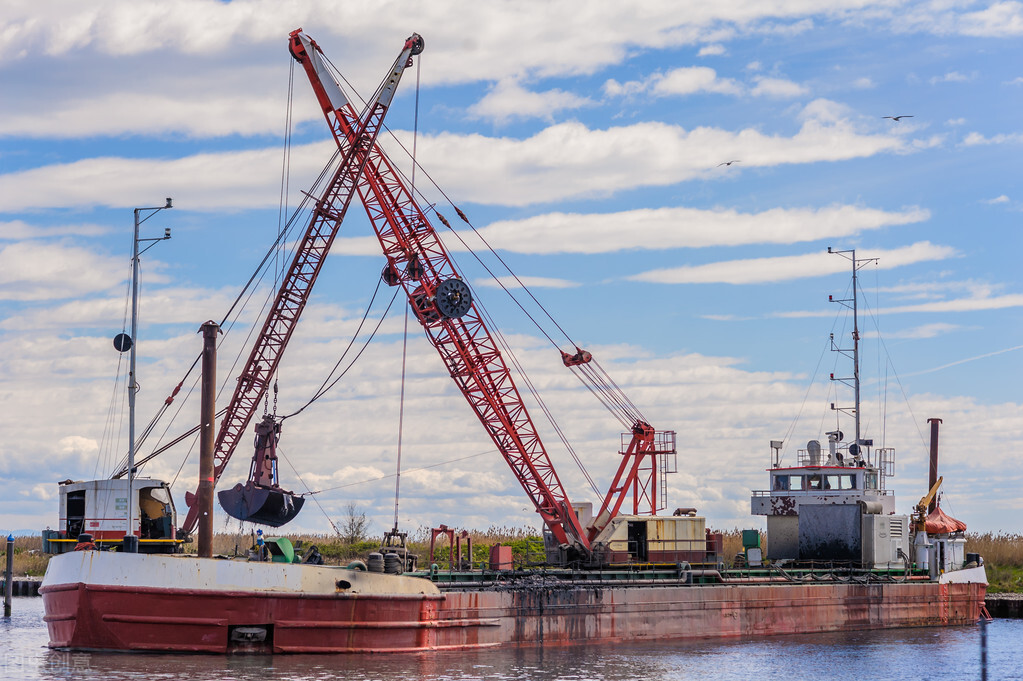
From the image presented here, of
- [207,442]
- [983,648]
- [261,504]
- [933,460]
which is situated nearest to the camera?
[207,442]

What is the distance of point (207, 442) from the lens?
3591 cm

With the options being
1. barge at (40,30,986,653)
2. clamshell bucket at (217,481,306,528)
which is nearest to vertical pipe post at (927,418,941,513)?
barge at (40,30,986,653)

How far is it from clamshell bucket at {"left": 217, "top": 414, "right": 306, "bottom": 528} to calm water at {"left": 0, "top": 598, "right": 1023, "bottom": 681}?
1012 cm

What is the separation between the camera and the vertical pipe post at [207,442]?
35.6 m

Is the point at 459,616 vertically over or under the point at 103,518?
under

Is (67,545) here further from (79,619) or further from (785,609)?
(785,609)

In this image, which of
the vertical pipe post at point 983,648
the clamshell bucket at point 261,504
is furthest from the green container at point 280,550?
the vertical pipe post at point 983,648

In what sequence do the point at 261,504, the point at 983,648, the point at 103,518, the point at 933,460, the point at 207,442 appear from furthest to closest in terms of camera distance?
1. the point at 933,460
2. the point at 261,504
3. the point at 983,648
4. the point at 103,518
5. the point at 207,442

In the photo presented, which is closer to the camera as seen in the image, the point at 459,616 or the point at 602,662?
the point at 602,662

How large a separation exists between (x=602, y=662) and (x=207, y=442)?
14.3 meters

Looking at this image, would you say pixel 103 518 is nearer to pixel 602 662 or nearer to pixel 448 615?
pixel 448 615

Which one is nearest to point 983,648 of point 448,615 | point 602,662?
point 602,662

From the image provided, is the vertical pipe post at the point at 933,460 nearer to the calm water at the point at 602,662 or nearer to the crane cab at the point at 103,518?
the calm water at the point at 602,662

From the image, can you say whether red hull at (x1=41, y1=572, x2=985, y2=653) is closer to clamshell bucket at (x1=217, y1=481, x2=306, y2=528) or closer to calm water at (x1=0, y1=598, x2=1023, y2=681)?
calm water at (x1=0, y1=598, x2=1023, y2=681)
